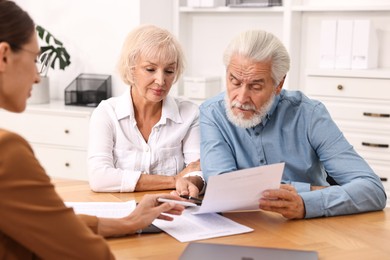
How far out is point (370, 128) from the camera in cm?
371

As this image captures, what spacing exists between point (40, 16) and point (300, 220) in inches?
132

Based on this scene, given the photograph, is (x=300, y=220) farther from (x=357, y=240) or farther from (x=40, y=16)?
(x=40, y=16)

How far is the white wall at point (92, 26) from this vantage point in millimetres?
4281

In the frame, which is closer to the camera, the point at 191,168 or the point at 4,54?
the point at 4,54

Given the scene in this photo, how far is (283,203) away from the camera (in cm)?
186

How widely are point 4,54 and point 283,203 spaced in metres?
0.99

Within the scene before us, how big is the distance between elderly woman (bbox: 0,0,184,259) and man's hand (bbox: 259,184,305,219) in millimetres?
692

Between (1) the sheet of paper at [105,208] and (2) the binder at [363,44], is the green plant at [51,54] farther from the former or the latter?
(1) the sheet of paper at [105,208]

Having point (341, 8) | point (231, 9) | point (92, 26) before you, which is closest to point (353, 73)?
point (341, 8)

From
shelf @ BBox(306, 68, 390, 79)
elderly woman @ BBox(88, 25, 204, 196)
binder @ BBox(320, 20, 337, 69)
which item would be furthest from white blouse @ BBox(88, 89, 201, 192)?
binder @ BBox(320, 20, 337, 69)

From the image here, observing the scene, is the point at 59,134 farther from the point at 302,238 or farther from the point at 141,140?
the point at 302,238

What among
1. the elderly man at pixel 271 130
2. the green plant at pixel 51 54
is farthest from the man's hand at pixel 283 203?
the green plant at pixel 51 54

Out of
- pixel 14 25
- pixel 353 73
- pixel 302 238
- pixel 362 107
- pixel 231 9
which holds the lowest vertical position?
pixel 302 238

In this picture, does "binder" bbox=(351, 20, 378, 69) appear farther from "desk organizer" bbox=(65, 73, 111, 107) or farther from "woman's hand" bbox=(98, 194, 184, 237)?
"woman's hand" bbox=(98, 194, 184, 237)
